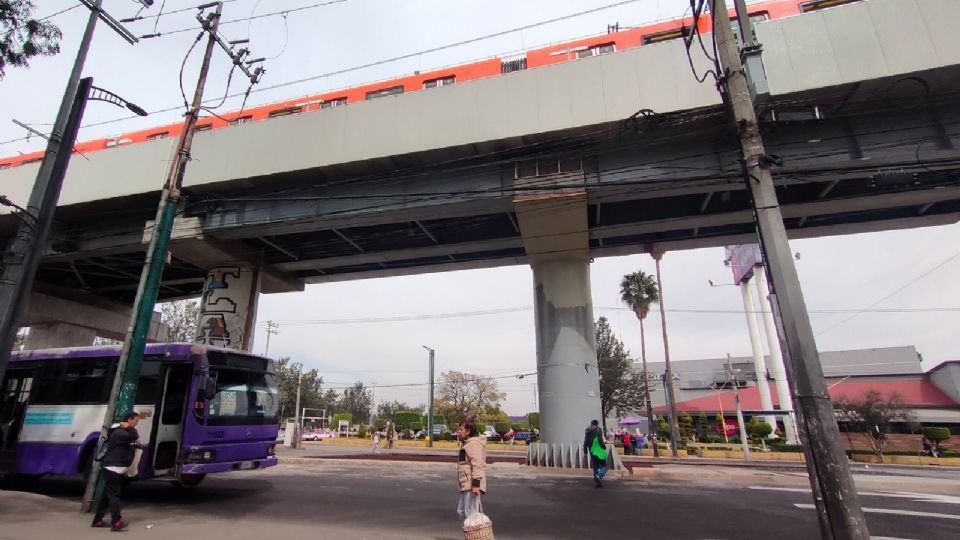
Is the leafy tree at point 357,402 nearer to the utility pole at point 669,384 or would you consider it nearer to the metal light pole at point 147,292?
the utility pole at point 669,384

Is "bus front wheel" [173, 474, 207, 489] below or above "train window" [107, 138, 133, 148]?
below

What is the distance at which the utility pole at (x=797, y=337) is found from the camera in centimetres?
505

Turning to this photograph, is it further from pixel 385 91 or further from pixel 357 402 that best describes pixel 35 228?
pixel 357 402

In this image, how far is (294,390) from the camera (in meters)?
70.5

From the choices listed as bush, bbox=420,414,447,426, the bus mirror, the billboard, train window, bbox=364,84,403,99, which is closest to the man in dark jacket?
the bus mirror

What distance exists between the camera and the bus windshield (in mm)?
10133

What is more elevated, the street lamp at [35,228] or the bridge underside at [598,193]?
the bridge underside at [598,193]

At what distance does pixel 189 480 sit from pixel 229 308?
33.3 ft

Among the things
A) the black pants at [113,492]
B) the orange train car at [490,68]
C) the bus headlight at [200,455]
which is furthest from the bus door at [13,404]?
the orange train car at [490,68]

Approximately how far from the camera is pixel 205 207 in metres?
17.2

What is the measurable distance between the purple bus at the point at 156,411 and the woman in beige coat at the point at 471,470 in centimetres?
598

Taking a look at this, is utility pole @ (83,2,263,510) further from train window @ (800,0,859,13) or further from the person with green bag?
train window @ (800,0,859,13)

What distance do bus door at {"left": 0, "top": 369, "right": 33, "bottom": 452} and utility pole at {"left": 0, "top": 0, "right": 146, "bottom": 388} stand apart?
421cm

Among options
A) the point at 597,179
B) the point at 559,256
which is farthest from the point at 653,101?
the point at 559,256
